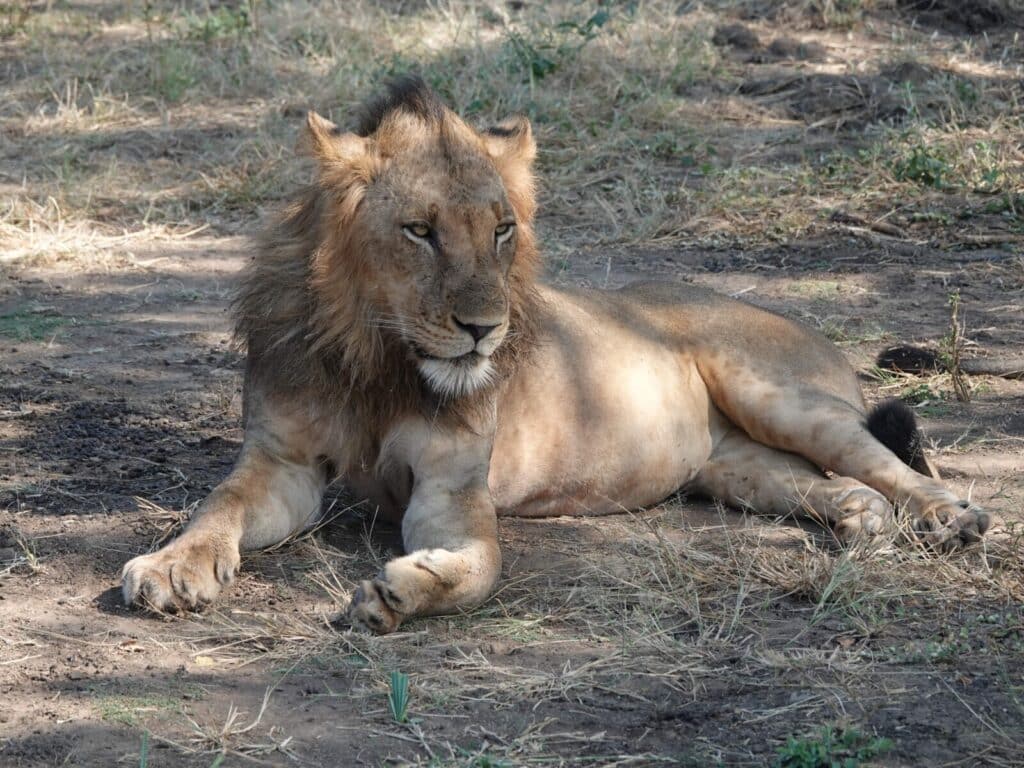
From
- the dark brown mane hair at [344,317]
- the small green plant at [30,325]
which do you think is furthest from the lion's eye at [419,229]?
the small green plant at [30,325]

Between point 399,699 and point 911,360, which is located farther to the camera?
point 911,360

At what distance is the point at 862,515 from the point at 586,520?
830 mm

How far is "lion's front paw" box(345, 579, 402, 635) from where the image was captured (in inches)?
143

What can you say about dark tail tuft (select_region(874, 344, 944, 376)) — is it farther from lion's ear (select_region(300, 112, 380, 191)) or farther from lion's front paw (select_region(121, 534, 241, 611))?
lion's front paw (select_region(121, 534, 241, 611))

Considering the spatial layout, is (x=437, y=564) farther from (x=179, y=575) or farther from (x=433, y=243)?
(x=433, y=243)

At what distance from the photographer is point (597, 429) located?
475 cm

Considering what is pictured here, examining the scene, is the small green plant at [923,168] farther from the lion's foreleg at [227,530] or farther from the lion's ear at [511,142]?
the lion's foreleg at [227,530]

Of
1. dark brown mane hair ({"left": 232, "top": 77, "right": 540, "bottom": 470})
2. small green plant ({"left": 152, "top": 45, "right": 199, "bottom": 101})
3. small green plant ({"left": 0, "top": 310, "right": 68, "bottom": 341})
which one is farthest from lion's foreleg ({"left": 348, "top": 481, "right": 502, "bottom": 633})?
small green plant ({"left": 152, "top": 45, "right": 199, "bottom": 101})

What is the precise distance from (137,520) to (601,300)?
1640 mm

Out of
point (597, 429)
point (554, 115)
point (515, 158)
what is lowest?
point (597, 429)

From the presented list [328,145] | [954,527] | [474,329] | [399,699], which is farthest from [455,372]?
[954,527]

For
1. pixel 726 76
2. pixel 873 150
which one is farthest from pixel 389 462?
pixel 726 76

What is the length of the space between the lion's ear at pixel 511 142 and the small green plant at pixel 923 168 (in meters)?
3.86

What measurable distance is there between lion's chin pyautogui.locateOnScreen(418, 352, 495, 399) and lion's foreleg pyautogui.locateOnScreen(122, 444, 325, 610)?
47 cm
